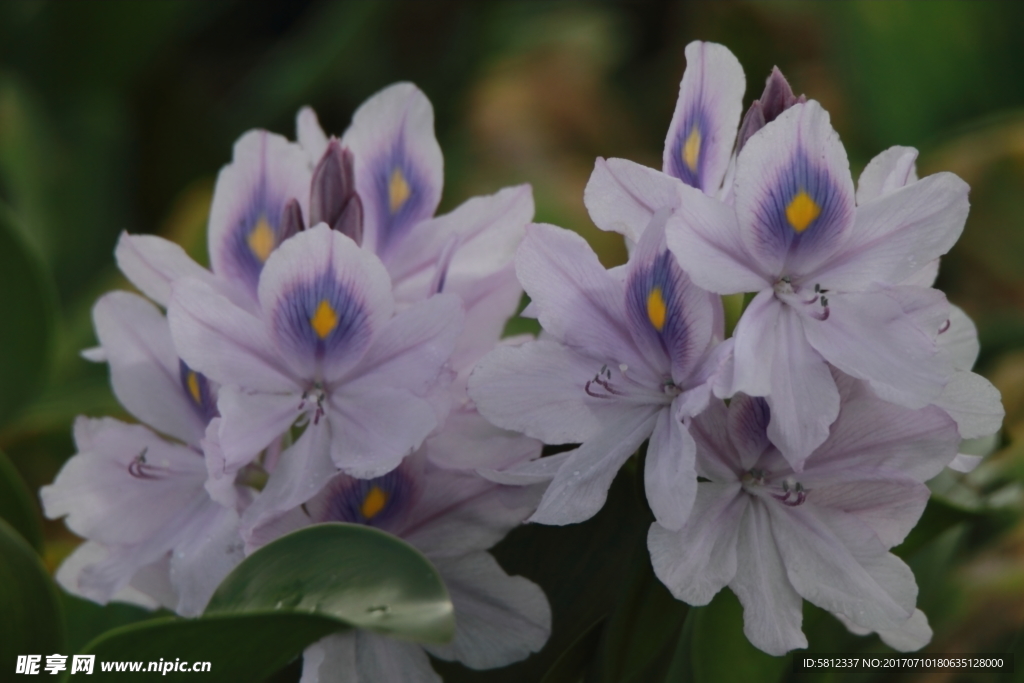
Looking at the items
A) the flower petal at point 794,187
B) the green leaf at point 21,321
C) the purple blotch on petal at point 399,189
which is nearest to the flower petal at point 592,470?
the flower petal at point 794,187

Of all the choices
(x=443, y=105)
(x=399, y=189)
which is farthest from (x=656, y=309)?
(x=443, y=105)

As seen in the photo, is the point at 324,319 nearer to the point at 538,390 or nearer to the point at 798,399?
the point at 538,390

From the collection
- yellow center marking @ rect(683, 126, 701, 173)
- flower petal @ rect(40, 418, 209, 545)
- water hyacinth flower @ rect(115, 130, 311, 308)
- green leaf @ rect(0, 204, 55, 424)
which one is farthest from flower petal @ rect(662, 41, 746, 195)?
green leaf @ rect(0, 204, 55, 424)

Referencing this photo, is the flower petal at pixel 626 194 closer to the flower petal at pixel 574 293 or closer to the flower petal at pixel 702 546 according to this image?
the flower petal at pixel 574 293

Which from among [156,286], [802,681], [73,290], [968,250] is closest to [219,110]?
[73,290]

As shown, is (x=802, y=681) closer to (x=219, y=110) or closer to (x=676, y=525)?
(x=676, y=525)

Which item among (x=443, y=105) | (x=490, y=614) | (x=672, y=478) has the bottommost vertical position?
(x=443, y=105)
